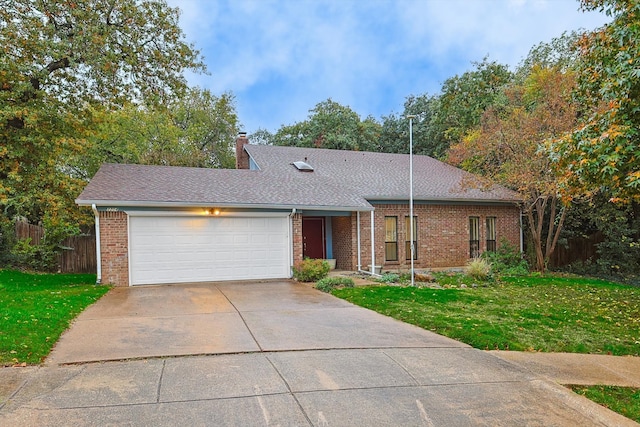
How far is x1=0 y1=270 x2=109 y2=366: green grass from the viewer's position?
5356 mm

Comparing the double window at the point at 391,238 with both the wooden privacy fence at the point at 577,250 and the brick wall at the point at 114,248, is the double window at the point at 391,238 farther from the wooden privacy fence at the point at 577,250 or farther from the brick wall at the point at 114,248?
the brick wall at the point at 114,248

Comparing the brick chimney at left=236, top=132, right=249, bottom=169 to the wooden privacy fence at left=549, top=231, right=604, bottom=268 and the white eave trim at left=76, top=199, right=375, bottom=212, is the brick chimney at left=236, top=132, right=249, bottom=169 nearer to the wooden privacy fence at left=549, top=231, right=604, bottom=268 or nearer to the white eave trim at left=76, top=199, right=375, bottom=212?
the white eave trim at left=76, top=199, right=375, bottom=212

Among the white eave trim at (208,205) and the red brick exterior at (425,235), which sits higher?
the white eave trim at (208,205)

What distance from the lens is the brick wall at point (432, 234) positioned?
15933 millimetres

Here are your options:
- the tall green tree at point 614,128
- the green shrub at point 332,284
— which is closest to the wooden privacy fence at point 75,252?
the green shrub at point 332,284

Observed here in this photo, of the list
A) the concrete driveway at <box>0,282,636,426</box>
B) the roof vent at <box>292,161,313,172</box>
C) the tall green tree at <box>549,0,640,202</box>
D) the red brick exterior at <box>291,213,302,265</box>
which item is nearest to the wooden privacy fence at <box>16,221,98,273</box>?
the roof vent at <box>292,161,313,172</box>

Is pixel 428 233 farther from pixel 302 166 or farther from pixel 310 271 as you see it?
pixel 310 271

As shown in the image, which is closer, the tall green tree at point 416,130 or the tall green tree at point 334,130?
the tall green tree at point 416,130

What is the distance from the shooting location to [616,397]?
465 centimetres

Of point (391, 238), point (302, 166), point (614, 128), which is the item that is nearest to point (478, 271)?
point (391, 238)

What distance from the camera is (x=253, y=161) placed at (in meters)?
18.5

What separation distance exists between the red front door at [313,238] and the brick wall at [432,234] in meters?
2.06

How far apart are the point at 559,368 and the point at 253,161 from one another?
14.7m

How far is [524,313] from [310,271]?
589 cm
